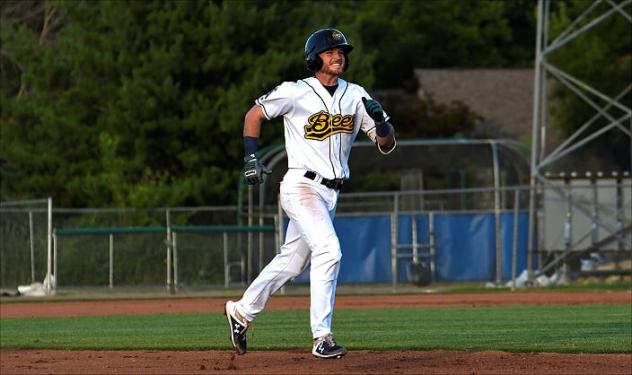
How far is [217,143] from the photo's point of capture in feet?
120

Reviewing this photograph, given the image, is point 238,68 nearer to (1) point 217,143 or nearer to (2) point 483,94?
(1) point 217,143

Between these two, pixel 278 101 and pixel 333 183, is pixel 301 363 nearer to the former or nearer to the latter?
pixel 333 183

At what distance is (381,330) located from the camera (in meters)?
14.9

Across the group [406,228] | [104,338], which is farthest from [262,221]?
[104,338]

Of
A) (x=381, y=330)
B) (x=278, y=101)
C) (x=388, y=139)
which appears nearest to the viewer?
(x=278, y=101)

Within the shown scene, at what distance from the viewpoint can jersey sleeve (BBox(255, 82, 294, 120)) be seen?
10305mm

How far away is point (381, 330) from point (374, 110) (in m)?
5.08

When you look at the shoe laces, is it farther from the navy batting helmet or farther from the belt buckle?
the navy batting helmet

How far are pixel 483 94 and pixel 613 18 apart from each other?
915cm

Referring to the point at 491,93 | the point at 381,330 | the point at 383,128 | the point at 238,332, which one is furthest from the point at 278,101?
the point at 491,93

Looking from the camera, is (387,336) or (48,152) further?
(48,152)

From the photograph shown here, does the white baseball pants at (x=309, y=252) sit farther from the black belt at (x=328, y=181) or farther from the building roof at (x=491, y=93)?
the building roof at (x=491, y=93)

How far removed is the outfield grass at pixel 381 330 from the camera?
1245 centimetres

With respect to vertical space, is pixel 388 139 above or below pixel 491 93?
below
